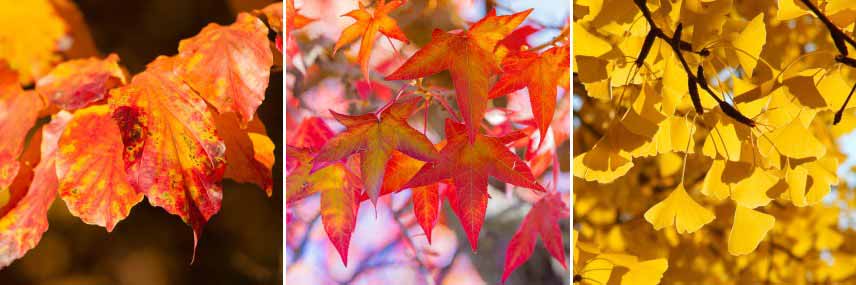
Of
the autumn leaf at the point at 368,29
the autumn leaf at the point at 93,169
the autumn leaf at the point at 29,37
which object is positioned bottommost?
the autumn leaf at the point at 93,169

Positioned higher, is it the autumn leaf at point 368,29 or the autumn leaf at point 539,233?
the autumn leaf at point 368,29

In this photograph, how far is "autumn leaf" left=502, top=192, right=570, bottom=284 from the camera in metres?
0.84

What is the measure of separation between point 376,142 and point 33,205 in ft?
1.12

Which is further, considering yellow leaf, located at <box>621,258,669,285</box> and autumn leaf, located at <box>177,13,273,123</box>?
yellow leaf, located at <box>621,258,669,285</box>

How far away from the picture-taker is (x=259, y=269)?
819 mm

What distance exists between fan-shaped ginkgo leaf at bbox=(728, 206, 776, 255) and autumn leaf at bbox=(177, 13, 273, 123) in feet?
1.71

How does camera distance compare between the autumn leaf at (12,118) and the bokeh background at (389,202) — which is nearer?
the autumn leaf at (12,118)

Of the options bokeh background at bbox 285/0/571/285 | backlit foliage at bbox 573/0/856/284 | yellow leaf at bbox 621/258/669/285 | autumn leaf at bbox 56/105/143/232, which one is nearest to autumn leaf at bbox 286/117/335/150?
bokeh background at bbox 285/0/571/285

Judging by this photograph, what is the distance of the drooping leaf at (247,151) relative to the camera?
2.63ft

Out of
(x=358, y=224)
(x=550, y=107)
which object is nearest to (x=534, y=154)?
(x=550, y=107)

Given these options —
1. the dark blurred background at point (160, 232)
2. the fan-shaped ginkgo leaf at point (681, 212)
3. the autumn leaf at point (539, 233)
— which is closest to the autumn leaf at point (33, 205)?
the dark blurred background at point (160, 232)

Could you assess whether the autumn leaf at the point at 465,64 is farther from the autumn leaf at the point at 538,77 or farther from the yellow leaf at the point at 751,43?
the yellow leaf at the point at 751,43

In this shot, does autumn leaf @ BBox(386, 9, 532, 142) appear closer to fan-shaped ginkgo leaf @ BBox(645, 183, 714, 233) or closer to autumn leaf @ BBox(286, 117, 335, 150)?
autumn leaf @ BBox(286, 117, 335, 150)

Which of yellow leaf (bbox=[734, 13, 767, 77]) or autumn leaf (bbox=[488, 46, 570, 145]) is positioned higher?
yellow leaf (bbox=[734, 13, 767, 77])
